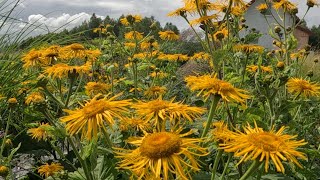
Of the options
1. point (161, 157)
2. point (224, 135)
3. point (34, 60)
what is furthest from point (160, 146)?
point (34, 60)

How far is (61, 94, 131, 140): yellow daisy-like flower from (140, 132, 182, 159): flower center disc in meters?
0.15

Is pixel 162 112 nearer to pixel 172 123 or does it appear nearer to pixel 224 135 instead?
pixel 172 123

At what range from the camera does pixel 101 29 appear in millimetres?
4695

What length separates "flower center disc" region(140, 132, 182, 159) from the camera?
111 centimetres

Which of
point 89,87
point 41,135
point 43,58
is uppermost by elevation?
point 43,58

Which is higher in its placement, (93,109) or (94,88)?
(93,109)

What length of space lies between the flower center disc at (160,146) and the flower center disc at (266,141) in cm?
19

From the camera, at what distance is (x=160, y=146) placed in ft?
3.66

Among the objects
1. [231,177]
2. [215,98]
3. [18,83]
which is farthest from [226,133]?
[18,83]

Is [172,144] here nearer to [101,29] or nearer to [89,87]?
[89,87]

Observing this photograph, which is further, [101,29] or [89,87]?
[101,29]

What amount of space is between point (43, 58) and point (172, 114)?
124cm

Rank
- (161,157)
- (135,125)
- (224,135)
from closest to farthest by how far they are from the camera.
A: 1. (161,157)
2. (224,135)
3. (135,125)

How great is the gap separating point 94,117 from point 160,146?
258mm
